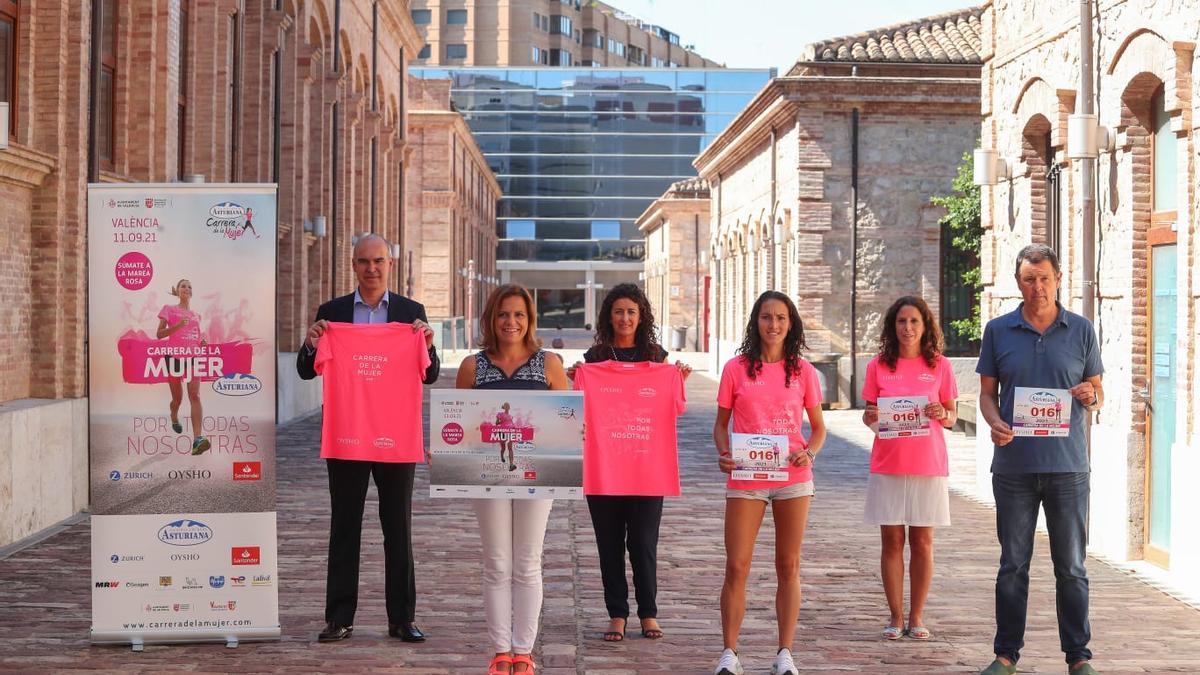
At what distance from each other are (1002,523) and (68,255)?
29.4 ft

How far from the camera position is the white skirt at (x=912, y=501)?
25.6ft

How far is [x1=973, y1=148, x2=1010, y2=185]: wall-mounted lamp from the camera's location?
1437 cm

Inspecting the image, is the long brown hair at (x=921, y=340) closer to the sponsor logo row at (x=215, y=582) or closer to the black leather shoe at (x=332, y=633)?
the black leather shoe at (x=332, y=633)

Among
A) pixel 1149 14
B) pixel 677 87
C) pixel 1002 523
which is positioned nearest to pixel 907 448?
pixel 1002 523

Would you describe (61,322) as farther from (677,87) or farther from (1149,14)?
(677,87)

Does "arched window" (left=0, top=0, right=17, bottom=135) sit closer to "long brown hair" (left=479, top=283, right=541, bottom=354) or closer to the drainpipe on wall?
"long brown hair" (left=479, top=283, right=541, bottom=354)

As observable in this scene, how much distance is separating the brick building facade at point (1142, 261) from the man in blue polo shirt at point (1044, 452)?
2.83 meters

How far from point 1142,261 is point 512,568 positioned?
6356 mm

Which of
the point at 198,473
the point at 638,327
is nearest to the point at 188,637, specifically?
the point at 198,473

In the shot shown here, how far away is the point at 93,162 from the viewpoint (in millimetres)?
13320

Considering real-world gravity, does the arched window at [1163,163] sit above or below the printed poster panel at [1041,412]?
above

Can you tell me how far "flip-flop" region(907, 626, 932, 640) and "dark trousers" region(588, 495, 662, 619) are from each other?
1.42m

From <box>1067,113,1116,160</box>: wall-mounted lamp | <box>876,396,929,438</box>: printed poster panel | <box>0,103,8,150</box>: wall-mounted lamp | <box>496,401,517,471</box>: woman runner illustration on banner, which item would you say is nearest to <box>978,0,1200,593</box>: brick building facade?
<box>1067,113,1116,160</box>: wall-mounted lamp

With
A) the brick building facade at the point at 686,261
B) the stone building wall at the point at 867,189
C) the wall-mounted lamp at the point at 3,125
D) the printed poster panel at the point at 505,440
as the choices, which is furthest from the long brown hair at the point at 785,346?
the brick building facade at the point at 686,261
